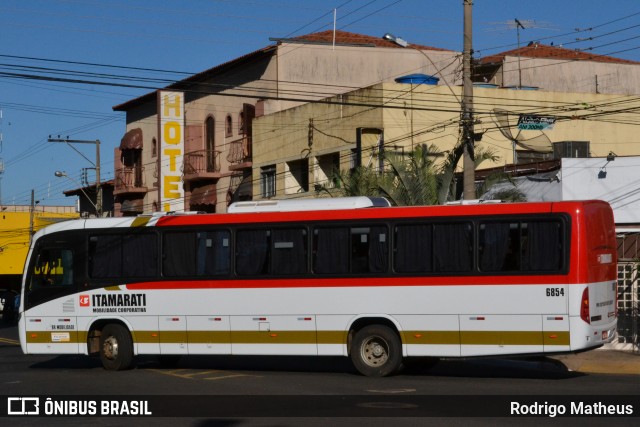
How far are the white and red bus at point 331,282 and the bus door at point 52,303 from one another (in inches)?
1.2

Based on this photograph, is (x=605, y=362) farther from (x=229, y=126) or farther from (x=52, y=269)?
(x=229, y=126)

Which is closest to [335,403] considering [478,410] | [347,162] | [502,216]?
[478,410]

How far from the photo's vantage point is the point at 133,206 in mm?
59031

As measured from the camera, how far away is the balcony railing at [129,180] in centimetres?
5838

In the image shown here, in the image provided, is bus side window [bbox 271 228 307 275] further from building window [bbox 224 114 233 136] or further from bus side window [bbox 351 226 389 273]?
building window [bbox 224 114 233 136]

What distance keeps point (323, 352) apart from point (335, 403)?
464 centimetres

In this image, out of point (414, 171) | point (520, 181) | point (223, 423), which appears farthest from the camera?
point (520, 181)

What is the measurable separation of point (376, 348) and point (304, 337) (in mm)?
1420

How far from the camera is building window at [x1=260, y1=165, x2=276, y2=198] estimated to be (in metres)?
44.8

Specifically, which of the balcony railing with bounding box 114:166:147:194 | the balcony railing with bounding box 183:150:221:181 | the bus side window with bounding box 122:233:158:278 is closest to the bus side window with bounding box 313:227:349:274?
the bus side window with bounding box 122:233:158:278

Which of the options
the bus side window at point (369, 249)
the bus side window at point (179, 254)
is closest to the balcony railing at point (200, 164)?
the bus side window at point (179, 254)

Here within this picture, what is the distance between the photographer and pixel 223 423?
12.4m

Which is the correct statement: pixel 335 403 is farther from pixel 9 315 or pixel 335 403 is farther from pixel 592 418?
pixel 9 315

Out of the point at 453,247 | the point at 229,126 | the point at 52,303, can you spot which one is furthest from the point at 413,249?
the point at 229,126
